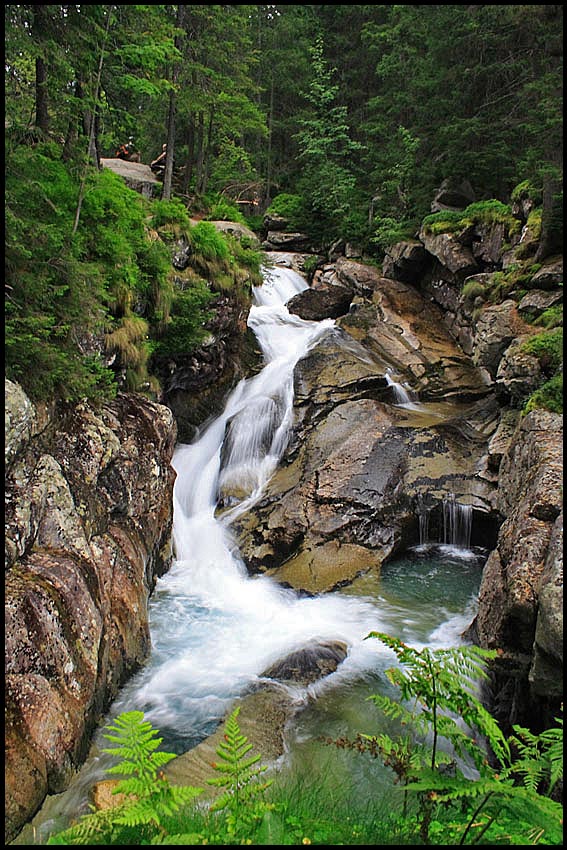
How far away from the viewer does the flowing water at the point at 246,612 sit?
605 centimetres

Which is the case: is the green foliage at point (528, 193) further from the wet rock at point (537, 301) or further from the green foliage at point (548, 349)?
the green foliage at point (548, 349)

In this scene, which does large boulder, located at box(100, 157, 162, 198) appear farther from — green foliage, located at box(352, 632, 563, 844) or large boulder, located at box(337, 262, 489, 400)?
green foliage, located at box(352, 632, 563, 844)

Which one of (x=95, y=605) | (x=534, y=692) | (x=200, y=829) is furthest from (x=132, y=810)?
(x=534, y=692)

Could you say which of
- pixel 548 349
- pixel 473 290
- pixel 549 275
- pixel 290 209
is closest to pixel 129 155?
pixel 290 209

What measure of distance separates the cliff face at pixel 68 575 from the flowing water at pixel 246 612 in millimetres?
442

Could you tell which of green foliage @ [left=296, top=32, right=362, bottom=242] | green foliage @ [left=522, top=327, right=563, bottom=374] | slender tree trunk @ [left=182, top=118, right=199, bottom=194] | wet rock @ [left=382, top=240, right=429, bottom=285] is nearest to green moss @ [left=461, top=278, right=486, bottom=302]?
wet rock @ [left=382, top=240, right=429, bottom=285]

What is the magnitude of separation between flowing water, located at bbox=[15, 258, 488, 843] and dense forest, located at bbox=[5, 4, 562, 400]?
2.91 metres

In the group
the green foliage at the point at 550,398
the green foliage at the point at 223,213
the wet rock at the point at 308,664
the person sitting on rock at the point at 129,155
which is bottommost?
the wet rock at the point at 308,664

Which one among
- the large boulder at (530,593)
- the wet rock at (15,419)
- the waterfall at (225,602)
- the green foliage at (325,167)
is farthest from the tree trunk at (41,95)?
the green foliage at (325,167)

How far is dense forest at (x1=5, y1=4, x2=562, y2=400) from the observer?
6.58 meters

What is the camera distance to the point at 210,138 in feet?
66.5

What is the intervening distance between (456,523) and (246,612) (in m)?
4.69

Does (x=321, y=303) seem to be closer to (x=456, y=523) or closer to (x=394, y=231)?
(x=394, y=231)

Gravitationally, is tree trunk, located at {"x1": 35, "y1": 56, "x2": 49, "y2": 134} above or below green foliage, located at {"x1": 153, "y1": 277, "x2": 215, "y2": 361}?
above
